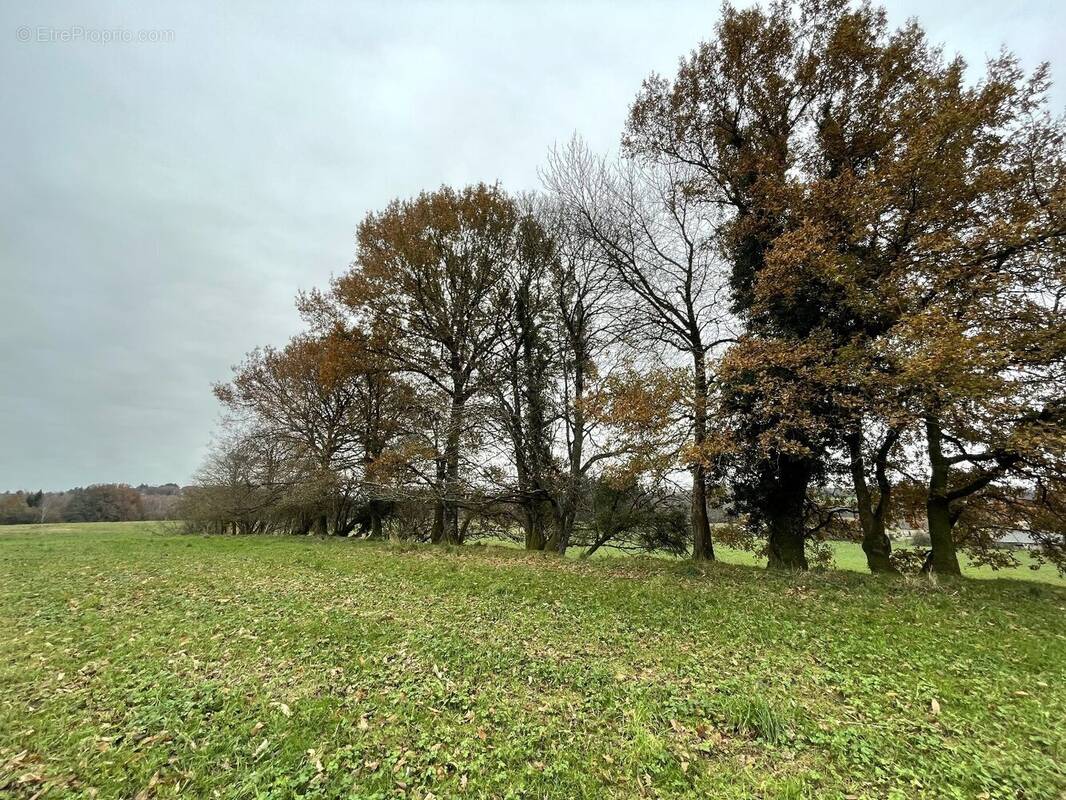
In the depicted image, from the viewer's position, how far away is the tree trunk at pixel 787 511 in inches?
448

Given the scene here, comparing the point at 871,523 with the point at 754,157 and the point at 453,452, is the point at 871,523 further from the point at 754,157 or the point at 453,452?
the point at 453,452

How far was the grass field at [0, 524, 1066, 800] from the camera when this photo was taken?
10.3ft

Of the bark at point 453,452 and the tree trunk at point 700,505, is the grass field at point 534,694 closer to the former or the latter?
the tree trunk at point 700,505

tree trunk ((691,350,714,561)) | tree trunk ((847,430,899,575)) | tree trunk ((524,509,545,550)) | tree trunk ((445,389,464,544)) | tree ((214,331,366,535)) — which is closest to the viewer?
tree trunk ((847,430,899,575))

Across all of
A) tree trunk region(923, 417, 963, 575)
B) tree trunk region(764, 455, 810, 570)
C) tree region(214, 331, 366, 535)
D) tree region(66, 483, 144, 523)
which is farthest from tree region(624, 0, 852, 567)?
tree region(66, 483, 144, 523)

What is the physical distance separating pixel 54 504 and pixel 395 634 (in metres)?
75.0


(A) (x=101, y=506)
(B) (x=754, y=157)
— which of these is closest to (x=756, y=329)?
(B) (x=754, y=157)

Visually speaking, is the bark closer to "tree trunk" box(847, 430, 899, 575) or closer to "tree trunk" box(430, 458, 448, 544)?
"tree trunk" box(430, 458, 448, 544)

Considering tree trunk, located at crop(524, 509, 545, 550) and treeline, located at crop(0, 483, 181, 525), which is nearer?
tree trunk, located at crop(524, 509, 545, 550)

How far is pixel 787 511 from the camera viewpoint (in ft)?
38.6

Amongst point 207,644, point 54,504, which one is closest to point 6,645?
point 207,644

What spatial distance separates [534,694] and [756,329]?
1004 cm

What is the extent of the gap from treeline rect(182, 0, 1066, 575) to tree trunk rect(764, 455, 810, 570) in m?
0.08

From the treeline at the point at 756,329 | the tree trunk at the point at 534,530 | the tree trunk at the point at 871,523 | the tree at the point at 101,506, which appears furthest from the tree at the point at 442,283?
the tree at the point at 101,506
